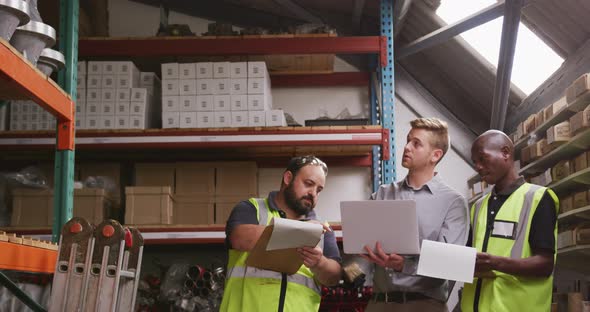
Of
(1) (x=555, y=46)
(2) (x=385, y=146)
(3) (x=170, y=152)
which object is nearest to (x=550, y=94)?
(1) (x=555, y=46)

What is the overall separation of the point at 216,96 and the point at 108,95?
115 centimetres

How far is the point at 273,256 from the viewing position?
11.8 ft

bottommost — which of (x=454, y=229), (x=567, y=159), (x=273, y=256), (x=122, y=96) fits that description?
(x=273, y=256)

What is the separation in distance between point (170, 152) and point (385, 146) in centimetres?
261

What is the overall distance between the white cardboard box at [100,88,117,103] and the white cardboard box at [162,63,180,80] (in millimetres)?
550

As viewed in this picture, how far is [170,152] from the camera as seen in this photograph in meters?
8.44

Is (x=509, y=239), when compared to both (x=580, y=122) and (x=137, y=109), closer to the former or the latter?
(x=580, y=122)

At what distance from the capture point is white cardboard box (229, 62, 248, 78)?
301 inches

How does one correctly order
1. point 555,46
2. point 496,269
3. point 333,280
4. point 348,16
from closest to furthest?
point 496,269
point 333,280
point 555,46
point 348,16

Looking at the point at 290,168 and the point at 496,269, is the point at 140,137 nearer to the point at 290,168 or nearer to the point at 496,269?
the point at 290,168

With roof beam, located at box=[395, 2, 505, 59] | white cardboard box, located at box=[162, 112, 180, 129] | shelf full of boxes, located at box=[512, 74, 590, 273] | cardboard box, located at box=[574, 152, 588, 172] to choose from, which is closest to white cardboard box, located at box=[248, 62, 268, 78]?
white cardboard box, located at box=[162, 112, 180, 129]

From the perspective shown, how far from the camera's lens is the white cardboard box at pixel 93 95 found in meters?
7.62

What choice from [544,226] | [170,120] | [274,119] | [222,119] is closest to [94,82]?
[170,120]

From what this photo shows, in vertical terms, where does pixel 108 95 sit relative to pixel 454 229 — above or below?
above
